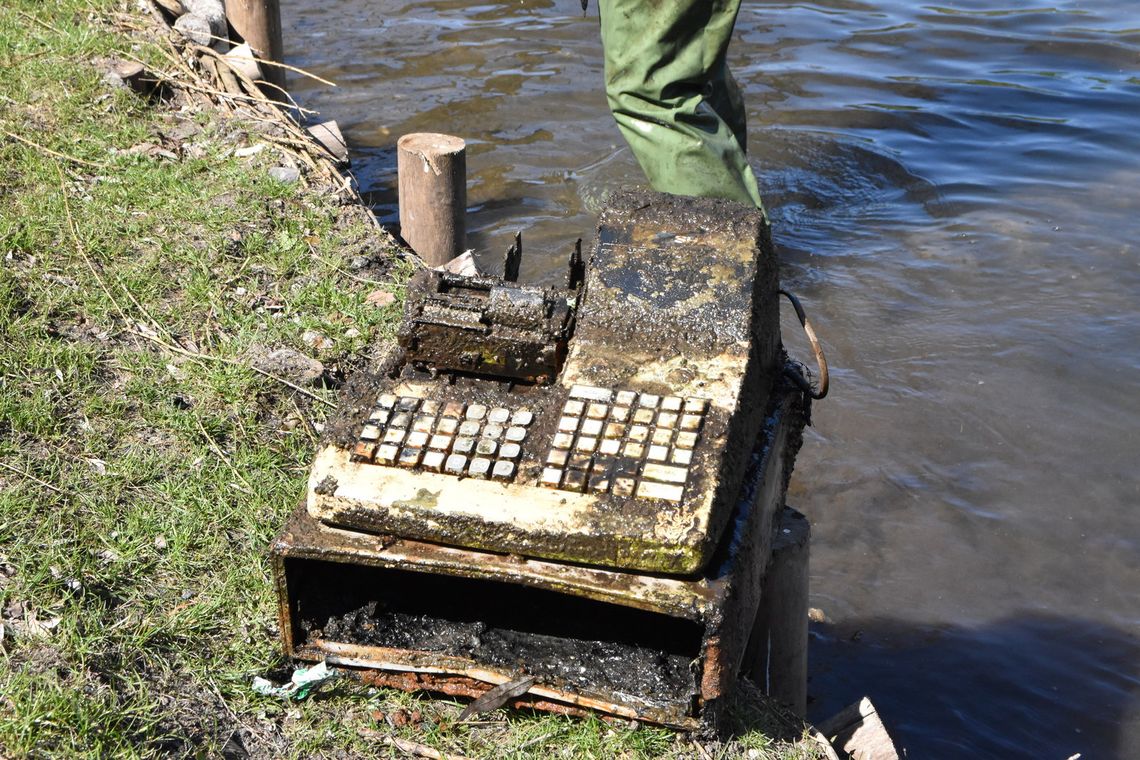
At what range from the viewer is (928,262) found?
20.0 feet

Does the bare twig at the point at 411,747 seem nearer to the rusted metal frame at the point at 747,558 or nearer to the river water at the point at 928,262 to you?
the rusted metal frame at the point at 747,558

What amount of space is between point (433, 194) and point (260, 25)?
85.9 inches

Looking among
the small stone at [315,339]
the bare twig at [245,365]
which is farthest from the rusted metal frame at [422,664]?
the small stone at [315,339]

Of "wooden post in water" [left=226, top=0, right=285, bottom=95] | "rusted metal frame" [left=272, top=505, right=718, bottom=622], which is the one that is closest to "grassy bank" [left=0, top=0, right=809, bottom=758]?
"rusted metal frame" [left=272, top=505, right=718, bottom=622]

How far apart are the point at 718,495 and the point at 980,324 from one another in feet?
12.6

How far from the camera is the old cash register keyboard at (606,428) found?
2170 millimetres

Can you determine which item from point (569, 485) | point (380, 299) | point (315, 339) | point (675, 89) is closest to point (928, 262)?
point (675, 89)

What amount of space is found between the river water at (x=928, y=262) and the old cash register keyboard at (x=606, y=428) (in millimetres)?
1737

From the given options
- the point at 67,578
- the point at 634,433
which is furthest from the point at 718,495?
the point at 67,578

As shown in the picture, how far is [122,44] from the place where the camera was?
5555mm

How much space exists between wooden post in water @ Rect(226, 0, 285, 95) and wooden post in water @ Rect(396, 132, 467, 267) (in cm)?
174

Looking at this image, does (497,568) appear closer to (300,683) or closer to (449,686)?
(449,686)

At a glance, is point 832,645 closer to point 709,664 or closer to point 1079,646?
point 1079,646

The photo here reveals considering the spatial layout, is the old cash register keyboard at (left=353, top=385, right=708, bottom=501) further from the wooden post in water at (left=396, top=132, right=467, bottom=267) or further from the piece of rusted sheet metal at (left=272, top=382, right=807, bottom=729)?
the wooden post in water at (left=396, top=132, right=467, bottom=267)
